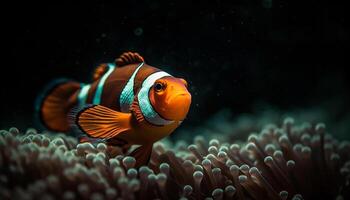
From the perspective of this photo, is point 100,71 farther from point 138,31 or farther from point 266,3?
point 266,3

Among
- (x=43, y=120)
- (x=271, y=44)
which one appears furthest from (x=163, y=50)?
(x=271, y=44)

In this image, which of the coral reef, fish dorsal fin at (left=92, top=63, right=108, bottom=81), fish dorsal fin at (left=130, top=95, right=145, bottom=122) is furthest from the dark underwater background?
fish dorsal fin at (left=130, top=95, right=145, bottom=122)

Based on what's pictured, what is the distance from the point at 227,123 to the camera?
3.92 m

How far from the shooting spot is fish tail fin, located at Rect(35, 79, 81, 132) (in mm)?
2738

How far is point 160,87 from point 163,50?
2.37ft

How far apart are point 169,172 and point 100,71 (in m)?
0.88

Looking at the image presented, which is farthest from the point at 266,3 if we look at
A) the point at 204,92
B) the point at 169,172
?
the point at 169,172

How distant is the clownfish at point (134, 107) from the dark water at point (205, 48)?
273 millimetres

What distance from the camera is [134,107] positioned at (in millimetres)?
1907

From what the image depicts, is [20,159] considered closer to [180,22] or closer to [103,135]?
[103,135]

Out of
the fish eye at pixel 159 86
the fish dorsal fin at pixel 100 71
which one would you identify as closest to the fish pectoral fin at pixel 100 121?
the fish eye at pixel 159 86

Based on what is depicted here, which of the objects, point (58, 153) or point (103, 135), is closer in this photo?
point (58, 153)

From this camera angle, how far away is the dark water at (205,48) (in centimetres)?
263

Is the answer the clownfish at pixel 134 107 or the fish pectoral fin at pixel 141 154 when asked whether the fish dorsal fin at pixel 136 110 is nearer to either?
the clownfish at pixel 134 107
